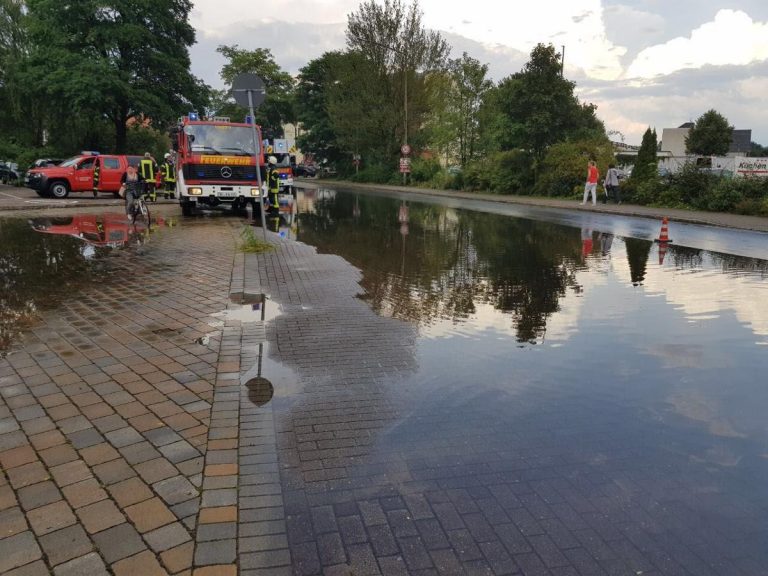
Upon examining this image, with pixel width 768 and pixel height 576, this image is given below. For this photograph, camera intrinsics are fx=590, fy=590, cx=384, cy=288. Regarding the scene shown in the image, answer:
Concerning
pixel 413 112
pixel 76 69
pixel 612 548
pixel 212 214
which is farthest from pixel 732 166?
pixel 76 69

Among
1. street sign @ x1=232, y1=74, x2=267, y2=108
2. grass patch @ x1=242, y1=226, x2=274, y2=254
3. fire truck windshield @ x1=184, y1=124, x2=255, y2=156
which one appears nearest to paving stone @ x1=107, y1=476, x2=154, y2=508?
grass patch @ x1=242, y1=226, x2=274, y2=254

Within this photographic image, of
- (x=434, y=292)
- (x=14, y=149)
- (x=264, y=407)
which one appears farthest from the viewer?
(x=14, y=149)

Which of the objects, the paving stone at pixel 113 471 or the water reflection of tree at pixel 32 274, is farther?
the water reflection of tree at pixel 32 274

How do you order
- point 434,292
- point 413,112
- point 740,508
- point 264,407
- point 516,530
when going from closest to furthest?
1. point 516,530
2. point 740,508
3. point 264,407
4. point 434,292
5. point 413,112

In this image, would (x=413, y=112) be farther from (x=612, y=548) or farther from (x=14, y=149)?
(x=612, y=548)

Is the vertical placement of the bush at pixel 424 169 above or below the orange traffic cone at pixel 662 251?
above

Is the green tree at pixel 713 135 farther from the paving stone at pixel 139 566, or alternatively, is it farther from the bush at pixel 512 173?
the paving stone at pixel 139 566

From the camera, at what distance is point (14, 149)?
35281mm

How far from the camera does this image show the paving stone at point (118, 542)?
2740mm

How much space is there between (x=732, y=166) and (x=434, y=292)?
24.3 m

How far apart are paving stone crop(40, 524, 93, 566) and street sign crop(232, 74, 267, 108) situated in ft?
30.4

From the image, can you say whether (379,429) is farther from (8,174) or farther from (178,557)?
(8,174)

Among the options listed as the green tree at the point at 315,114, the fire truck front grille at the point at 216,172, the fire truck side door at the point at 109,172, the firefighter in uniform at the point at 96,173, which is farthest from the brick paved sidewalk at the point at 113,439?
the green tree at the point at 315,114

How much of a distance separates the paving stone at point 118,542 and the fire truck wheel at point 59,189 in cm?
2608
